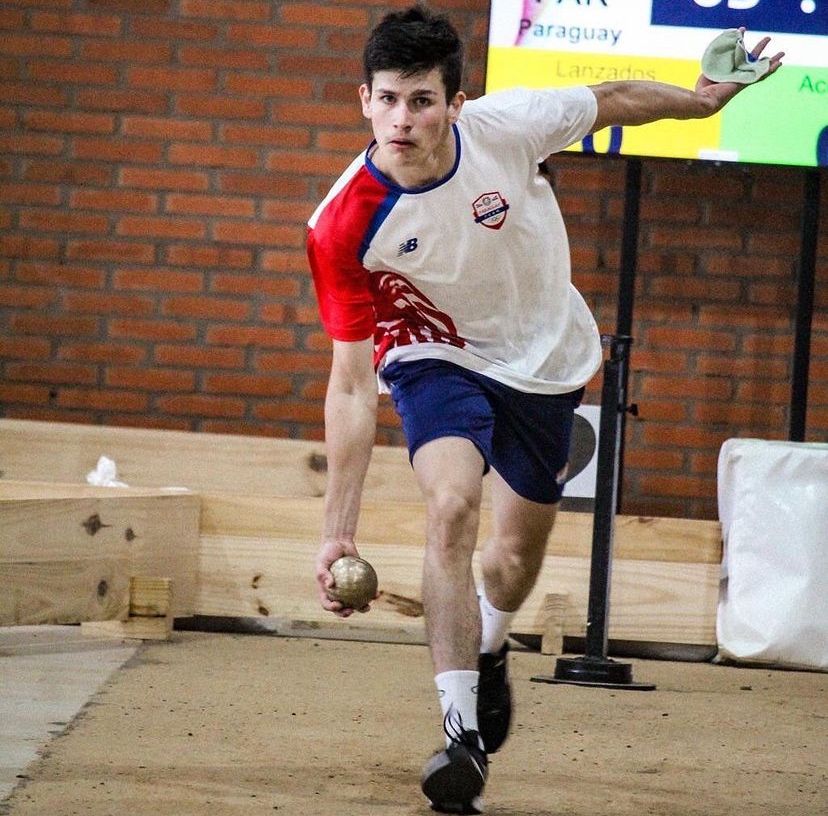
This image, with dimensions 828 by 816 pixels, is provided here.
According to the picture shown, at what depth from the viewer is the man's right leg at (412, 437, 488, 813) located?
228 centimetres

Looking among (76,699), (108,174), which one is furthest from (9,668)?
(108,174)

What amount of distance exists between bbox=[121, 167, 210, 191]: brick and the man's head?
2649mm

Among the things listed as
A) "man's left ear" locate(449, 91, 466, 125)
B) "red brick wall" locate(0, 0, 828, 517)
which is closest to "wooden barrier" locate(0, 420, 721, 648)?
"red brick wall" locate(0, 0, 828, 517)

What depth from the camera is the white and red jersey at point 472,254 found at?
2.60m

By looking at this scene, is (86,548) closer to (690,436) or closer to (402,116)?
(402,116)

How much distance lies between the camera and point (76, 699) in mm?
3148

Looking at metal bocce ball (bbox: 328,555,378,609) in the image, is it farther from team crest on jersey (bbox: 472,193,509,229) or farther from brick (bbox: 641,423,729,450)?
brick (bbox: 641,423,729,450)

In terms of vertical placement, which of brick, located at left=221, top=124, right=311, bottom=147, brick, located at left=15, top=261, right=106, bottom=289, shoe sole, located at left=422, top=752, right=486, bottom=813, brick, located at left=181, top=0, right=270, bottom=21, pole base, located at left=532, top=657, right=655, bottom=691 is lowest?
pole base, located at left=532, top=657, right=655, bottom=691

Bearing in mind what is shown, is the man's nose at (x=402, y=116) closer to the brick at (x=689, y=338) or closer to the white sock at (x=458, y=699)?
the white sock at (x=458, y=699)

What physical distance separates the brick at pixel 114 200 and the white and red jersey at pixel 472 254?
8.40 feet

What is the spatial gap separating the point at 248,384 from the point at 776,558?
2043 mm

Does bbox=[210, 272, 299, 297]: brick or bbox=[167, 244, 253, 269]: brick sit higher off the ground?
bbox=[167, 244, 253, 269]: brick

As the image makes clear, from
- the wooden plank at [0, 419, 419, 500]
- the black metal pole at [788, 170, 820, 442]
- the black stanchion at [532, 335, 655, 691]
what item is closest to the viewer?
the black stanchion at [532, 335, 655, 691]

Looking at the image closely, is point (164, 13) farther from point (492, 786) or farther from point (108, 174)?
point (492, 786)
